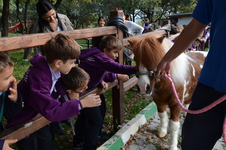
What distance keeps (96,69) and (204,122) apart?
5.42 ft

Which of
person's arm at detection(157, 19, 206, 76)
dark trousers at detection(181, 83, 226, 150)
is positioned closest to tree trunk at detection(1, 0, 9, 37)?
person's arm at detection(157, 19, 206, 76)

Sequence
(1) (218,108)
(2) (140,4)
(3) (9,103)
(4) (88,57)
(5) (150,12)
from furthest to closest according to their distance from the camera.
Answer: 1. (5) (150,12)
2. (2) (140,4)
3. (4) (88,57)
4. (3) (9,103)
5. (1) (218,108)

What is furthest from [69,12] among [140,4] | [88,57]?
[88,57]

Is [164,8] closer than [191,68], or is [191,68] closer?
[191,68]

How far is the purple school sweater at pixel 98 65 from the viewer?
8.34 ft

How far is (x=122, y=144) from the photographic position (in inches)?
119

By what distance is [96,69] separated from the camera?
2.70m

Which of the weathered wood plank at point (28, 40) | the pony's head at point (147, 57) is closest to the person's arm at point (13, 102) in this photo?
the weathered wood plank at point (28, 40)

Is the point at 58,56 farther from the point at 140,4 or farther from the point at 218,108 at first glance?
the point at 140,4

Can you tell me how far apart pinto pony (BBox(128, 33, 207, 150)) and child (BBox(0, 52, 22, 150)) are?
1.42 metres

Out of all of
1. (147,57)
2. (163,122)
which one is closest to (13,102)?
(147,57)

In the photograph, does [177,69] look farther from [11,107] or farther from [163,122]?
[11,107]

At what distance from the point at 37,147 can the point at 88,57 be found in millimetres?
1361

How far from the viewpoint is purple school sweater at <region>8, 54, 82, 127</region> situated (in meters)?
1.53
